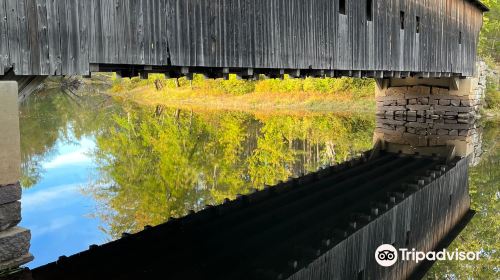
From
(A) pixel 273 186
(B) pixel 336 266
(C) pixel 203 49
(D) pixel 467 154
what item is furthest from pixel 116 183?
(D) pixel 467 154

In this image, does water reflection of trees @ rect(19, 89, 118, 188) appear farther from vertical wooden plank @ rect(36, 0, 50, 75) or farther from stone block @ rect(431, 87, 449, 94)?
stone block @ rect(431, 87, 449, 94)

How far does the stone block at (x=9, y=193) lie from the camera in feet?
16.5

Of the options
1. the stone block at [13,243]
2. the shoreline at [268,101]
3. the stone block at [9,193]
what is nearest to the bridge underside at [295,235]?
the stone block at [13,243]

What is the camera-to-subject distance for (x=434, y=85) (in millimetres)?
20844

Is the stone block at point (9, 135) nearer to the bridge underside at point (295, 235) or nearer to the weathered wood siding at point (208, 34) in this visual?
the weathered wood siding at point (208, 34)

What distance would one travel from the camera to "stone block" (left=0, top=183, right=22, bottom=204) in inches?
198

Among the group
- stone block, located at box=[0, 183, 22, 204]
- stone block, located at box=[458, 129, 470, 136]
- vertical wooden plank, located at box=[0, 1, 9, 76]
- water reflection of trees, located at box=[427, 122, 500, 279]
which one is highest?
vertical wooden plank, located at box=[0, 1, 9, 76]

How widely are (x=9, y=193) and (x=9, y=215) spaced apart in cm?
23

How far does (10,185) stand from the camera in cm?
512

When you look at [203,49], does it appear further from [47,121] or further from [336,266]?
[47,121]

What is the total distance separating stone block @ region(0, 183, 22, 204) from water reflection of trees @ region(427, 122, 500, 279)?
16.5 ft

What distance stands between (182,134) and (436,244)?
1325 centimetres

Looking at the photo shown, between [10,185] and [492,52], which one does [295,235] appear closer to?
[10,185]

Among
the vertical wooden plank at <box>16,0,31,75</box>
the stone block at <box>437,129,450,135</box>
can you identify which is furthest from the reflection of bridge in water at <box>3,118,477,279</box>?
the stone block at <box>437,129,450,135</box>
